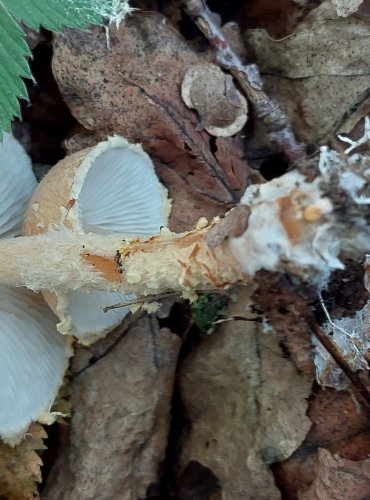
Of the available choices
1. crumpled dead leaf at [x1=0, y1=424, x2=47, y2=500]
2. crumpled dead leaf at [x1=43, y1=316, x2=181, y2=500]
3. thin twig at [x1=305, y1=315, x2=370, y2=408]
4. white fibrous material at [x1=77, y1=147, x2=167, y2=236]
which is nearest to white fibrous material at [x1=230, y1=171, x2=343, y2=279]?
thin twig at [x1=305, y1=315, x2=370, y2=408]

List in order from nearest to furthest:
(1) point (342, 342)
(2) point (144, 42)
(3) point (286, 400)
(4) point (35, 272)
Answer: (4) point (35, 272)
(1) point (342, 342)
(3) point (286, 400)
(2) point (144, 42)

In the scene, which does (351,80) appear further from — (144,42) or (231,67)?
(144,42)

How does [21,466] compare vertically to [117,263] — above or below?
below

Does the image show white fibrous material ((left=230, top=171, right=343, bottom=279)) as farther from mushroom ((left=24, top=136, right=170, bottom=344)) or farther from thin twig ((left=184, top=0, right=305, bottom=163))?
thin twig ((left=184, top=0, right=305, bottom=163))

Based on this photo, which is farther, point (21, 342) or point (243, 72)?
point (243, 72)

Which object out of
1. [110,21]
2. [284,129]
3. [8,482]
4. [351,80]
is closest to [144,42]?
[110,21]

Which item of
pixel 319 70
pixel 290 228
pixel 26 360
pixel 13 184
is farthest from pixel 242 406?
pixel 319 70

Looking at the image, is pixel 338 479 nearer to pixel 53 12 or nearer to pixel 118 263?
pixel 118 263

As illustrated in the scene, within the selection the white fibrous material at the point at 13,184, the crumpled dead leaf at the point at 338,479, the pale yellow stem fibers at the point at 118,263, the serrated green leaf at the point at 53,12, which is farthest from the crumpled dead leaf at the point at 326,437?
the serrated green leaf at the point at 53,12
